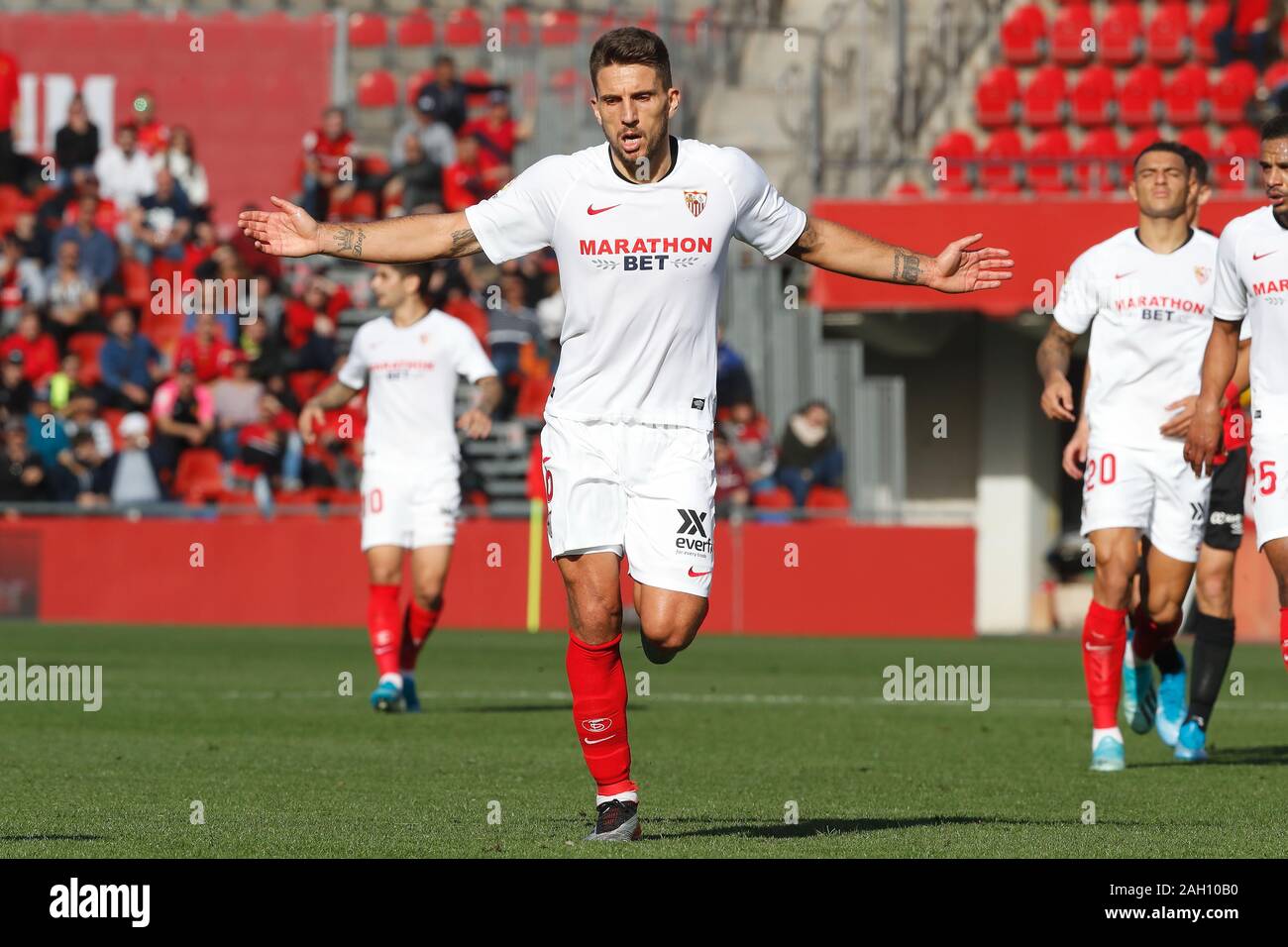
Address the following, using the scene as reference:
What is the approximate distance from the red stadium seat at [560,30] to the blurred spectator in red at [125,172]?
4920mm

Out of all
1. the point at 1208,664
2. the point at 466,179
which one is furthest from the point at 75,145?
the point at 1208,664

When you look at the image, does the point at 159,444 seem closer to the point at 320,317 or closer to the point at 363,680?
the point at 320,317

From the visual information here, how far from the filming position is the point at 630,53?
7.21 m

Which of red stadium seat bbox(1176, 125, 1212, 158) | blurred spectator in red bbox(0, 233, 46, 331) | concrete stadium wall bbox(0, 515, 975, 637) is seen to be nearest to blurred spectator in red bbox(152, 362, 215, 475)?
concrete stadium wall bbox(0, 515, 975, 637)

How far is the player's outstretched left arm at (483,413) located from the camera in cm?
1218

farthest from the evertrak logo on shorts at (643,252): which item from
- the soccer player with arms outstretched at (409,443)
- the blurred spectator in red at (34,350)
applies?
the blurred spectator in red at (34,350)

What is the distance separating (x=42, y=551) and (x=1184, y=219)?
14438 mm

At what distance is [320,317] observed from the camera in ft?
81.8

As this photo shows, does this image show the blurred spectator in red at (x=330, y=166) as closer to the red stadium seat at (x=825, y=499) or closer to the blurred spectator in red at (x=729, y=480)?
the blurred spectator in red at (x=729, y=480)

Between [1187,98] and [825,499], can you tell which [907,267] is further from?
[1187,98]

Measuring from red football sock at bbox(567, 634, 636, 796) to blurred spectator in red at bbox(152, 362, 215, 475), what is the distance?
16.2 m

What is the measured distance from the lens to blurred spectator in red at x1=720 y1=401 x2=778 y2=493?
74.4 ft

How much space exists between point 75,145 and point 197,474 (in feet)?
18.8
